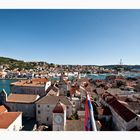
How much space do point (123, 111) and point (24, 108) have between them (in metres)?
5.26

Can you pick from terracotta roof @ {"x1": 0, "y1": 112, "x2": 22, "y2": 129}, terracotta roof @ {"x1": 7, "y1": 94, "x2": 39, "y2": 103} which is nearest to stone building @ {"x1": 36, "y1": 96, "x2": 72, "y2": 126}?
terracotta roof @ {"x1": 7, "y1": 94, "x2": 39, "y2": 103}

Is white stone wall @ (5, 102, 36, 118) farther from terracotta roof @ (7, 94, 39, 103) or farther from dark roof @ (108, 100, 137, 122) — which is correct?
dark roof @ (108, 100, 137, 122)

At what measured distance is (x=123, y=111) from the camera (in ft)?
31.9

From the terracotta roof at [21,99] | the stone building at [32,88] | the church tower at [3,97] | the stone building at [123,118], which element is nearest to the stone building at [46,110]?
the terracotta roof at [21,99]

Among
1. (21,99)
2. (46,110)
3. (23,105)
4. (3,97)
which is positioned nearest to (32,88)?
(21,99)

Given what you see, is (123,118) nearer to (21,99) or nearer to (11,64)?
(21,99)

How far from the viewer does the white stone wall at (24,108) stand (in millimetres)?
11875

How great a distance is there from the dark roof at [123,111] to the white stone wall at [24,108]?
4148mm

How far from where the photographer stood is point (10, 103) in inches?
478

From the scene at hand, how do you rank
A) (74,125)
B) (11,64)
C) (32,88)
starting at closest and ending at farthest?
(74,125)
(32,88)
(11,64)
